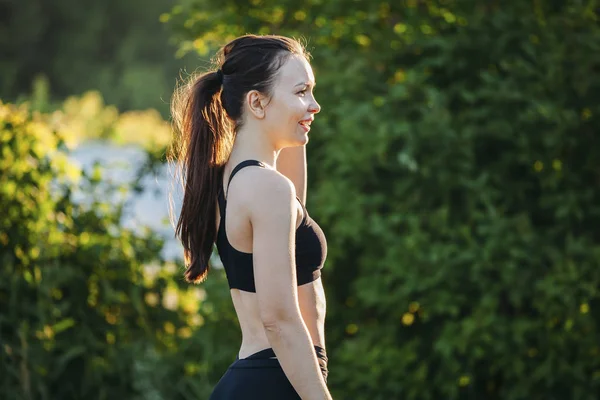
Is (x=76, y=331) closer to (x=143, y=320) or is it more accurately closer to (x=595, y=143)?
(x=143, y=320)

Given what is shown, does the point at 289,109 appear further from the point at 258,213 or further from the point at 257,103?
the point at 258,213

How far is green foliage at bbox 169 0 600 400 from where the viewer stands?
4.69m

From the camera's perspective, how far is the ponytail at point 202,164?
9.06 feet

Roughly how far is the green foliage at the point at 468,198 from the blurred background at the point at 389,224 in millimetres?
10

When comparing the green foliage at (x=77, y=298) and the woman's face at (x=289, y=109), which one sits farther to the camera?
the green foliage at (x=77, y=298)

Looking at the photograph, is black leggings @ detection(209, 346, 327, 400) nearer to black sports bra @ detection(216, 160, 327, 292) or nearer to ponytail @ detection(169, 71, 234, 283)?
black sports bra @ detection(216, 160, 327, 292)

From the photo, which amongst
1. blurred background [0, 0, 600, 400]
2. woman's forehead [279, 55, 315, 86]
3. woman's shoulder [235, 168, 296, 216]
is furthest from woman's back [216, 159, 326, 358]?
blurred background [0, 0, 600, 400]

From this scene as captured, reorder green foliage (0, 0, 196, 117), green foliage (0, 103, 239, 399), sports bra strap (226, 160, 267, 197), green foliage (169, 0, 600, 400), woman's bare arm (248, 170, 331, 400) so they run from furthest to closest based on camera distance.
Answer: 1. green foliage (0, 0, 196, 117)
2. green foliage (0, 103, 239, 399)
3. green foliage (169, 0, 600, 400)
4. sports bra strap (226, 160, 267, 197)
5. woman's bare arm (248, 170, 331, 400)

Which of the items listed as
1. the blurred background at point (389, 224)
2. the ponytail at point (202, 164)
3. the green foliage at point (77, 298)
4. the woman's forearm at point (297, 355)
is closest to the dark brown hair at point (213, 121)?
the ponytail at point (202, 164)

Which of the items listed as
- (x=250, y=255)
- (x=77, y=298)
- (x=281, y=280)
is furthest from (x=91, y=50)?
(x=281, y=280)

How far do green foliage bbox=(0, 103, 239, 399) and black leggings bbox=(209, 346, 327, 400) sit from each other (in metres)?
2.40

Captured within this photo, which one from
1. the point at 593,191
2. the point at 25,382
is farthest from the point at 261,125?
the point at 25,382

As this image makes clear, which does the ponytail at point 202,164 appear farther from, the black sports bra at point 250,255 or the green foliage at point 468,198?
the green foliage at point 468,198

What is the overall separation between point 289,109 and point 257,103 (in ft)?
0.29
